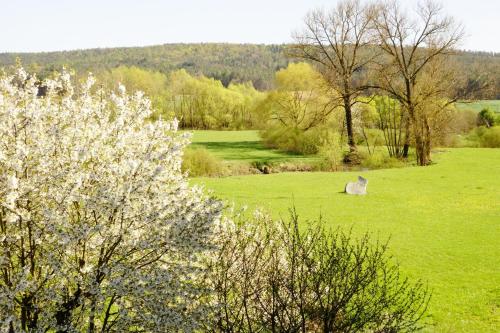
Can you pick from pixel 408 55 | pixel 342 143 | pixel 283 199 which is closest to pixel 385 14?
pixel 408 55

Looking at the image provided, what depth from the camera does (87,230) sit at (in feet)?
30.7

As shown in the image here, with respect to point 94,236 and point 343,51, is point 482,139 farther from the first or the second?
point 94,236

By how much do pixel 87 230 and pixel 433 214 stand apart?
78.2 feet

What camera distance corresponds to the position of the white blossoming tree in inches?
380

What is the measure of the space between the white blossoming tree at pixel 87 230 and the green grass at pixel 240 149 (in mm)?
41196

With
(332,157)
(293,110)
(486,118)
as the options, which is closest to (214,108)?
(293,110)

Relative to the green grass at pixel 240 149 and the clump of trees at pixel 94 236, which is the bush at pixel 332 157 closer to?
the green grass at pixel 240 149

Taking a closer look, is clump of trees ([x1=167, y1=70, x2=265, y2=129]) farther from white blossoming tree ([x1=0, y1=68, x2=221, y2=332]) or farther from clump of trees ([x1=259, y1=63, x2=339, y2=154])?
white blossoming tree ([x1=0, y1=68, x2=221, y2=332])

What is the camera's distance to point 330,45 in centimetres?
5247

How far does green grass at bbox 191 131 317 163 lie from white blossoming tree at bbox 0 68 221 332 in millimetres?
41196

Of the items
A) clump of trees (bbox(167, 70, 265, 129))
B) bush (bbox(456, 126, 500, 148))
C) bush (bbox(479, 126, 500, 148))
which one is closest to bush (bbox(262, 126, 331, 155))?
bush (bbox(456, 126, 500, 148))

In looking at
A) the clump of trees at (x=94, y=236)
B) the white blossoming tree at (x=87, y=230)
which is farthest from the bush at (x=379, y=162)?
the white blossoming tree at (x=87, y=230)

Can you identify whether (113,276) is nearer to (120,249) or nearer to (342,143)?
(120,249)

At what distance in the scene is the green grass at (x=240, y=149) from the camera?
55.3 m
